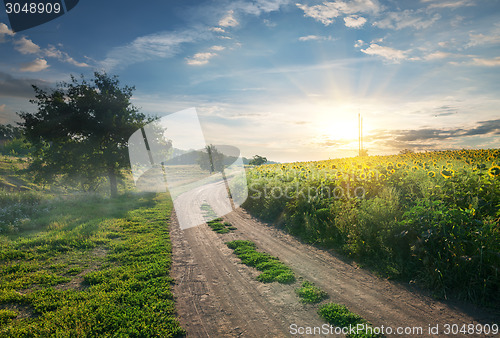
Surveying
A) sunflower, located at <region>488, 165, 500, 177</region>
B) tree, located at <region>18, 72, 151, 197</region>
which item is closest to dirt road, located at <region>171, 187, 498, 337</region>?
sunflower, located at <region>488, 165, 500, 177</region>

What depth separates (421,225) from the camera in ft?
19.8

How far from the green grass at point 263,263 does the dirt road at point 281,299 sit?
0.71 feet

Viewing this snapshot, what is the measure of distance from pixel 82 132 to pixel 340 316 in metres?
28.4

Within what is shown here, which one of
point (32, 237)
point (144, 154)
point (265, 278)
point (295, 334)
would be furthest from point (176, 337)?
point (144, 154)

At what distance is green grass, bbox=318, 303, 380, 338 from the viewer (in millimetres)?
4309

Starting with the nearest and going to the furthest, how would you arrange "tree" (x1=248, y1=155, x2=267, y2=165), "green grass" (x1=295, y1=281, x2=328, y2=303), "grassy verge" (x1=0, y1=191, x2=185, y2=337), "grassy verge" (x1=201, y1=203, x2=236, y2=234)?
"grassy verge" (x1=0, y1=191, x2=185, y2=337), "green grass" (x1=295, y1=281, x2=328, y2=303), "grassy verge" (x1=201, y1=203, x2=236, y2=234), "tree" (x1=248, y1=155, x2=267, y2=165)

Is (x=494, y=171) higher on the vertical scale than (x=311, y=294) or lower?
higher

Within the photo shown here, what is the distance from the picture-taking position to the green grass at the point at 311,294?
17.0 feet

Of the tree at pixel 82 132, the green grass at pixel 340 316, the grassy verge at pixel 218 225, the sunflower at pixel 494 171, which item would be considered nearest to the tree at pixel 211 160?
the tree at pixel 82 132

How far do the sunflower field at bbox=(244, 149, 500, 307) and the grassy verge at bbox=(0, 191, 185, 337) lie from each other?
5.55m

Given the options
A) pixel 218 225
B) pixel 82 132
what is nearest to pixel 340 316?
pixel 218 225

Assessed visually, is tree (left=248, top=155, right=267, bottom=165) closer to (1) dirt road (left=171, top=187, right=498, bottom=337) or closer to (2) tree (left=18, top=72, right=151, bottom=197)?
(2) tree (left=18, top=72, right=151, bottom=197)

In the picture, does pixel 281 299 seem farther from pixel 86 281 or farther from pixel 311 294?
pixel 86 281

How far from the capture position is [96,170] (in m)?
25.3
